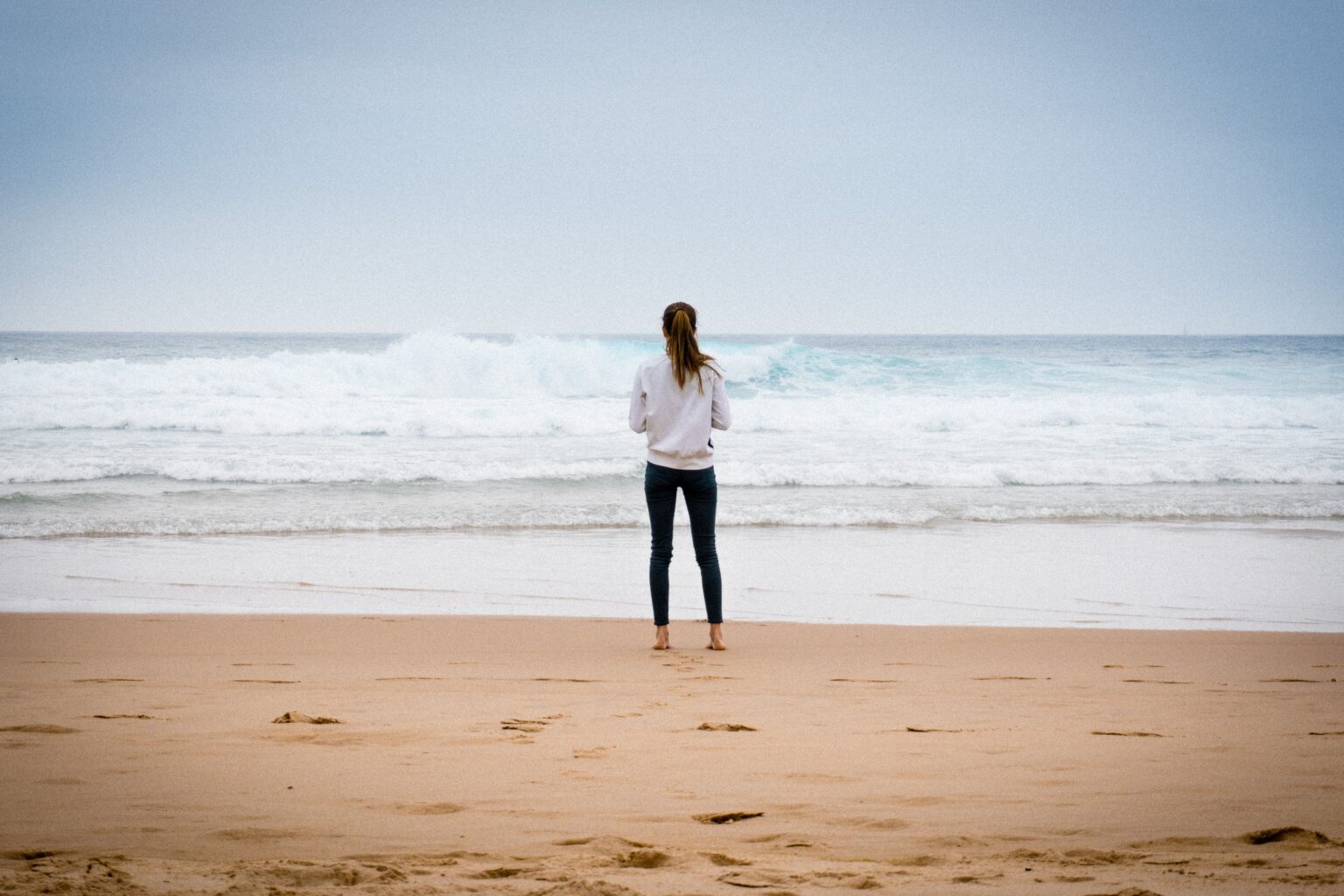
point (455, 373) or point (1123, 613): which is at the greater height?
point (455, 373)

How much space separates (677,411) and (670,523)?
0.67 meters

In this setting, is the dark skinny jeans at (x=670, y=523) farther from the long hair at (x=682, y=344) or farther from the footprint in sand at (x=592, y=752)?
the footprint in sand at (x=592, y=752)

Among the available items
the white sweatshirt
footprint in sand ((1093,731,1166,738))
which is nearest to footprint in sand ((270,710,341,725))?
the white sweatshirt

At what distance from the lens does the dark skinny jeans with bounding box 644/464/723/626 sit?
5.65 metres

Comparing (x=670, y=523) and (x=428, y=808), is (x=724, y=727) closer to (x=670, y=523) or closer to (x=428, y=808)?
(x=428, y=808)

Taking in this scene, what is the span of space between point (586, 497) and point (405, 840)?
10.3m

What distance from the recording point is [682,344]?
5480mm

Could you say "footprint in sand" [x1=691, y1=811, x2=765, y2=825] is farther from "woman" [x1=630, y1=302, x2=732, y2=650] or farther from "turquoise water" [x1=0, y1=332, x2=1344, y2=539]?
"turquoise water" [x1=0, y1=332, x2=1344, y2=539]

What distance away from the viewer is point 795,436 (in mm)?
19250

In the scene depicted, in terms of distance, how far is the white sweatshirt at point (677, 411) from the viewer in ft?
18.2

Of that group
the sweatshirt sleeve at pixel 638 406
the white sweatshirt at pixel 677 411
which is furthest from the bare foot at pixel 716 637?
the sweatshirt sleeve at pixel 638 406

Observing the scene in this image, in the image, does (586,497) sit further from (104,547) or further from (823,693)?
(823,693)

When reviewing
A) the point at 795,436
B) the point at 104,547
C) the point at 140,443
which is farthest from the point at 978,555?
the point at 140,443

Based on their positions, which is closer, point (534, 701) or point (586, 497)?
point (534, 701)
